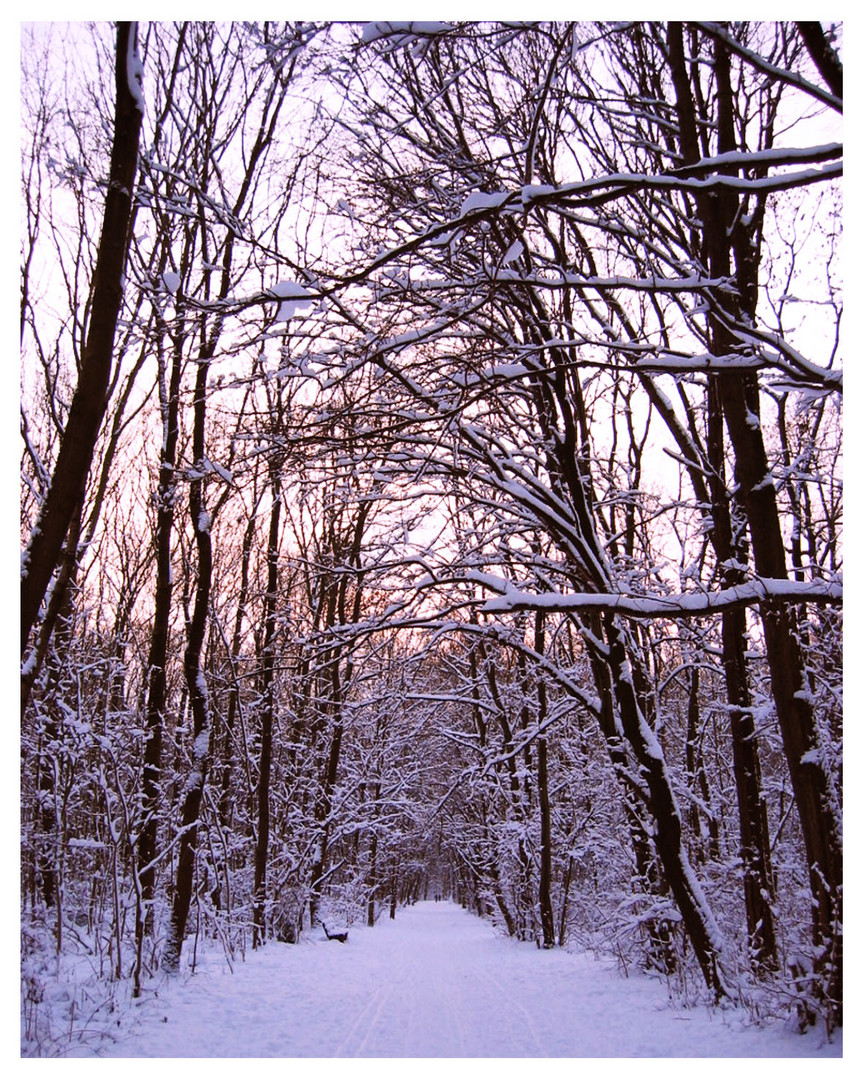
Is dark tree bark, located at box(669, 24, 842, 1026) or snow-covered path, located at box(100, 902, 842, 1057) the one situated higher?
dark tree bark, located at box(669, 24, 842, 1026)

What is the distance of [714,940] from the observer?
564 centimetres

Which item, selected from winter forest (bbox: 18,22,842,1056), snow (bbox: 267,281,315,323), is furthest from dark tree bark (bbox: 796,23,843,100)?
snow (bbox: 267,281,315,323)

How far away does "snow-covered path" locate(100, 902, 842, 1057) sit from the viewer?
419 centimetres

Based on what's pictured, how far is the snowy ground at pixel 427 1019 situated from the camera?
4180 millimetres

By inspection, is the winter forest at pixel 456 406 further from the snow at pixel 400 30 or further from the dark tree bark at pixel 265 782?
the dark tree bark at pixel 265 782

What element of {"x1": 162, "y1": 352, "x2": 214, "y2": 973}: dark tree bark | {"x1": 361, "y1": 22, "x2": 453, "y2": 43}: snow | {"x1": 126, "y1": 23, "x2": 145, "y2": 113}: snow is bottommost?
{"x1": 162, "y1": 352, "x2": 214, "y2": 973}: dark tree bark

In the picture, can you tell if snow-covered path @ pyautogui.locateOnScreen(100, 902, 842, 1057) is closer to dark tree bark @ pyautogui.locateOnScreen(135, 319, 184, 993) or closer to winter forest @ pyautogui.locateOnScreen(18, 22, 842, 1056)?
winter forest @ pyautogui.locateOnScreen(18, 22, 842, 1056)

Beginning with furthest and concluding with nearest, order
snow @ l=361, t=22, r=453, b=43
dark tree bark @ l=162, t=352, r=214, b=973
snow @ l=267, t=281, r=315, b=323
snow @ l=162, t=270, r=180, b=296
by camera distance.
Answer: dark tree bark @ l=162, t=352, r=214, b=973 → snow @ l=162, t=270, r=180, b=296 → snow @ l=267, t=281, r=315, b=323 → snow @ l=361, t=22, r=453, b=43

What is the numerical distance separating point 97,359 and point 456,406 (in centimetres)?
214

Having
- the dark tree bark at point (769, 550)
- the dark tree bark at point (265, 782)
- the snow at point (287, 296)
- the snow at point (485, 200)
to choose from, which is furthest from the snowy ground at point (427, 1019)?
the snow at point (485, 200)

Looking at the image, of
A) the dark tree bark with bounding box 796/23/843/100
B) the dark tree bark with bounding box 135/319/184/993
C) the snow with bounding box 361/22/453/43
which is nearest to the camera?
the snow with bounding box 361/22/453/43

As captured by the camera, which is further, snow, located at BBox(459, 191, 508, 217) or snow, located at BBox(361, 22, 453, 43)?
snow, located at BBox(459, 191, 508, 217)

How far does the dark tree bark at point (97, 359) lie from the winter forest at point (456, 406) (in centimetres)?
2

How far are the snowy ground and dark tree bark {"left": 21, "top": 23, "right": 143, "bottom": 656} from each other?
270cm
